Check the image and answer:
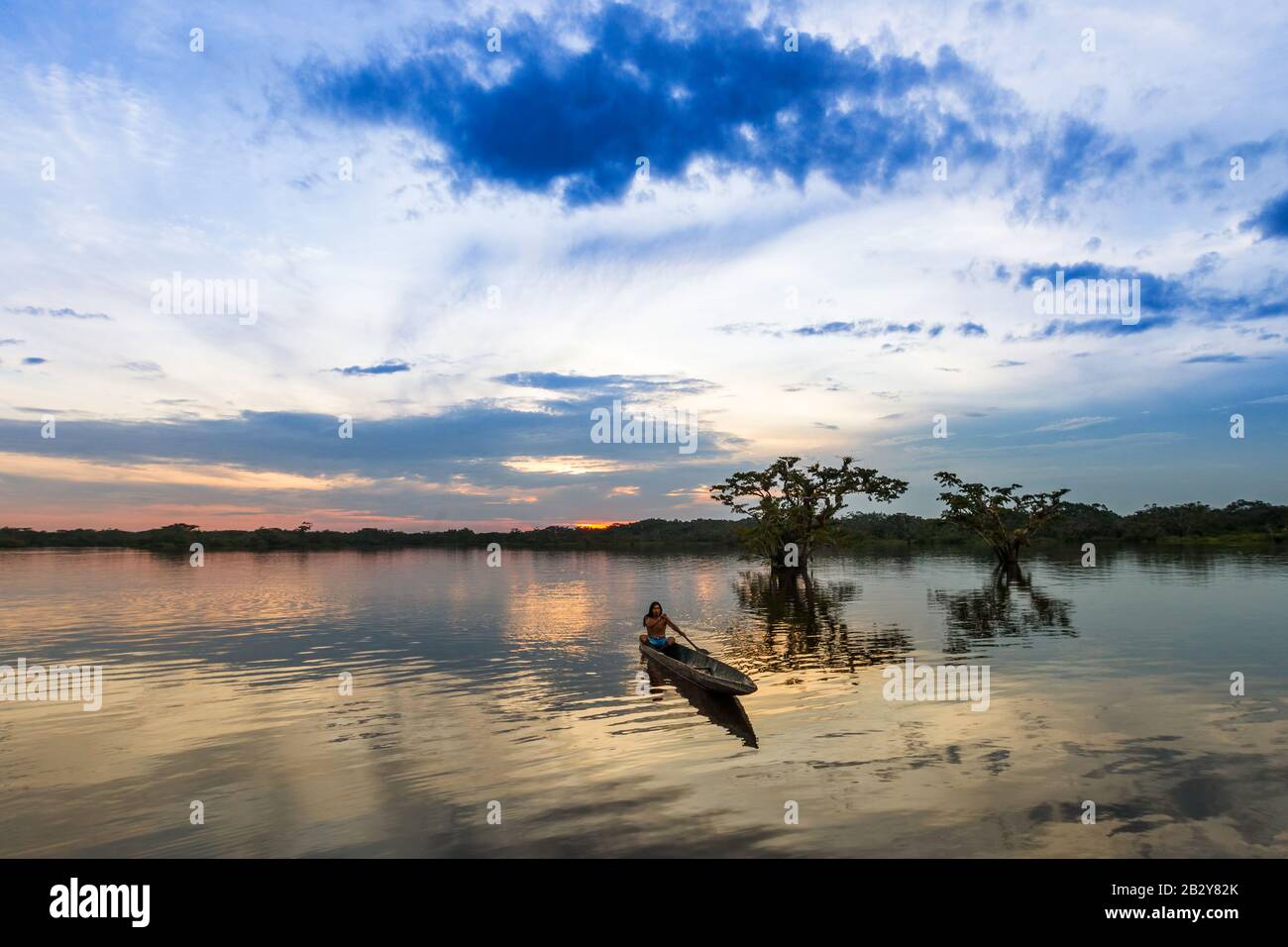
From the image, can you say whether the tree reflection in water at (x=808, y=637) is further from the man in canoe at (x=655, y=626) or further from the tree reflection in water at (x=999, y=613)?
the man in canoe at (x=655, y=626)

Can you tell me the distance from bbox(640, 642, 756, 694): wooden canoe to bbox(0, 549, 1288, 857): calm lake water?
25.4 inches

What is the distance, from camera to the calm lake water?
12.0 metres

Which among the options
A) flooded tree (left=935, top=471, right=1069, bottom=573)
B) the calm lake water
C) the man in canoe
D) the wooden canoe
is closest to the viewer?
the calm lake water

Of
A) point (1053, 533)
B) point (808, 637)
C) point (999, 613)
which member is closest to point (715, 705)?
point (808, 637)

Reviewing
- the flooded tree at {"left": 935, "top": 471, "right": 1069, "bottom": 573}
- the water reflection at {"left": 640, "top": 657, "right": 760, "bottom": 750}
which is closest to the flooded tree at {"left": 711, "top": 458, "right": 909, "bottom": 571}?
the flooded tree at {"left": 935, "top": 471, "right": 1069, "bottom": 573}

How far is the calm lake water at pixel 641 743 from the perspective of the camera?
39.4 feet

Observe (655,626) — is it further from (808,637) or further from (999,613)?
(999,613)

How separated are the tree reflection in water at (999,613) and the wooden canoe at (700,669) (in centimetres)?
1168

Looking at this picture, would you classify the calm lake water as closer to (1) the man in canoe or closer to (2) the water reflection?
(2) the water reflection

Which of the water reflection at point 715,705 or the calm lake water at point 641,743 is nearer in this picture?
the calm lake water at point 641,743

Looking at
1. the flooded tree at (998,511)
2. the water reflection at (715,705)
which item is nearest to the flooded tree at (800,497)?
the flooded tree at (998,511)
